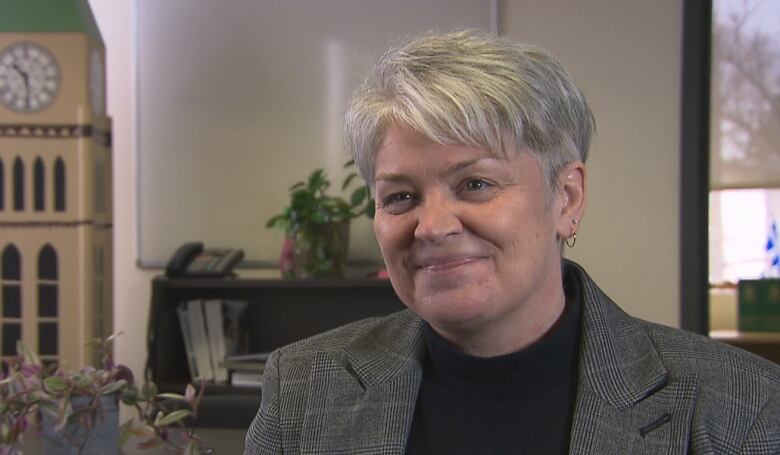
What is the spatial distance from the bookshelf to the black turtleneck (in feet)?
4.70

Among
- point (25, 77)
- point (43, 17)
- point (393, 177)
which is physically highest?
point (43, 17)

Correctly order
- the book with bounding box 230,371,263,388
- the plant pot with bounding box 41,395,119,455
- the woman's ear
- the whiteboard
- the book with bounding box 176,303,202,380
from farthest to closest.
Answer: the whiteboard < the book with bounding box 176,303,202,380 < the book with bounding box 230,371,263,388 < the plant pot with bounding box 41,395,119,455 < the woman's ear

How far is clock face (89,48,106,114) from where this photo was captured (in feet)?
7.93

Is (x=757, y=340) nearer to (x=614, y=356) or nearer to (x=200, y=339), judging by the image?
(x=200, y=339)

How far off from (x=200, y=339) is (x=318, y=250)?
464 millimetres

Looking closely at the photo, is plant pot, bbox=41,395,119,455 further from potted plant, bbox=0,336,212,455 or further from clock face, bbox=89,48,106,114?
clock face, bbox=89,48,106,114

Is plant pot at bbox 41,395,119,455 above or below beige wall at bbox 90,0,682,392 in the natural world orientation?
below

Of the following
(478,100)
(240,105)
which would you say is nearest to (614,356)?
(478,100)

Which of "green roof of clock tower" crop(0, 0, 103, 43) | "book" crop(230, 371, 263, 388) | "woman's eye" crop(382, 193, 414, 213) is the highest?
"green roof of clock tower" crop(0, 0, 103, 43)

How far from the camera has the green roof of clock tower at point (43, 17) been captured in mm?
2371

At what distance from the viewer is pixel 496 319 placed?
1.06 m

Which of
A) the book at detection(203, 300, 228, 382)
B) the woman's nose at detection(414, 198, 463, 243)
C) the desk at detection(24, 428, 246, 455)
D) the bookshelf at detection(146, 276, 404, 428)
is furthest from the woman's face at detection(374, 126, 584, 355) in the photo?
the book at detection(203, 300, 228, 382)

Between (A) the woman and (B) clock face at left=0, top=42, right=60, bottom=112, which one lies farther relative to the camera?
(B) clock face at left=0, top=42, right=60, bottom=112

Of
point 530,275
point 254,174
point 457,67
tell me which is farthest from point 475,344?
point 254,174
